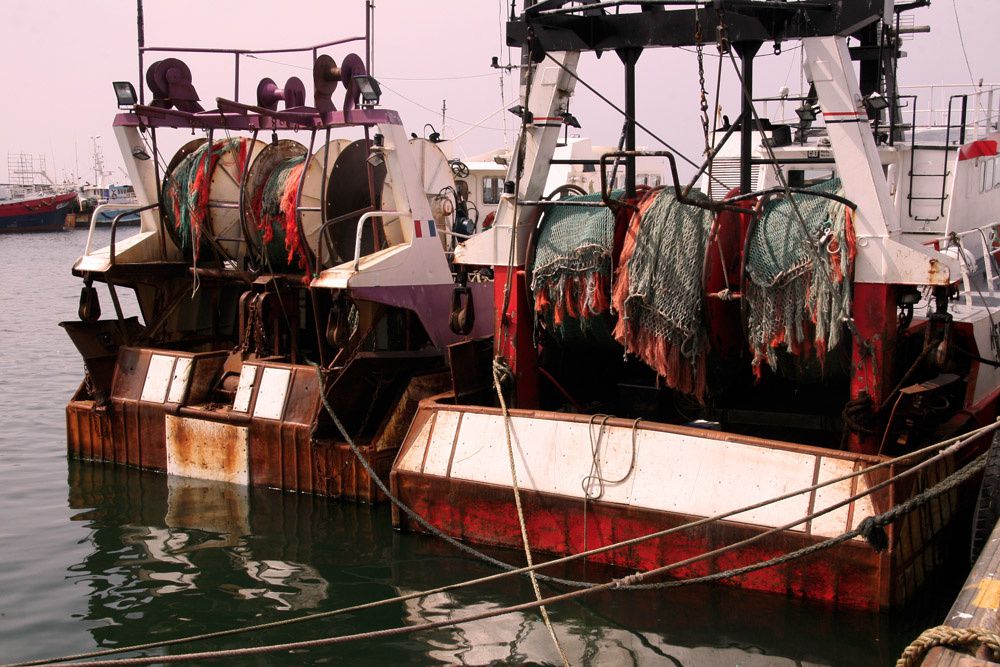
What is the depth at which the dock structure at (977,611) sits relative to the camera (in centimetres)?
421

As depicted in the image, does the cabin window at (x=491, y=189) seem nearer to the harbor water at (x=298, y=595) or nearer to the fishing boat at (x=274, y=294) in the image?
the fishing boat at (x=274, y=294)

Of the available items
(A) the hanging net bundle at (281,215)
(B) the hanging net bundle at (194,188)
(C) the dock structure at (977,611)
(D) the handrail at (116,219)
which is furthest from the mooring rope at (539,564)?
(B) the hanging net bundle at (194,188)

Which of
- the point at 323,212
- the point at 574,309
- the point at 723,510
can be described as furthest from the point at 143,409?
the point at 723,510

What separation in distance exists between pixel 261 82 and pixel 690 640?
30.4 feet

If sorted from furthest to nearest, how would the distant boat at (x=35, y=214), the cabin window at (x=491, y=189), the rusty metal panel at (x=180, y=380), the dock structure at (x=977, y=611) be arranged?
the distant boat at (x=35, y=214) → the cabin window at (x=491, y=189) → the rusty metal panel at (x=180, y=380) → the dock structure at (x=977, y=611)

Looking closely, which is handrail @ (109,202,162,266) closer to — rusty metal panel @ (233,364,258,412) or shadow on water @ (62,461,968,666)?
rusty metal panel @ (233,364,258,412)

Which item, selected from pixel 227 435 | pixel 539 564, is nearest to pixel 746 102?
pixel 539 564

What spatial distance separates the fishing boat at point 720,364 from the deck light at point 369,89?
257 centimetres

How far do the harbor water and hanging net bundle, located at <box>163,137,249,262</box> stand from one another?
10.1ft

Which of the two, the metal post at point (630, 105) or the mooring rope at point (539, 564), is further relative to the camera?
the metal post at point (630, 105)

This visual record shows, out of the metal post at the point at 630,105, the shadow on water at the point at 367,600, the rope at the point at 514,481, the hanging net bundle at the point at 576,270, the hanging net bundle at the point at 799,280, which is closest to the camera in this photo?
the shadow on water at the point at 367,600

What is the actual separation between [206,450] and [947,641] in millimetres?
9336

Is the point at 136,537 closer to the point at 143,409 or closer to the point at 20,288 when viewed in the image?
the point at 143,409

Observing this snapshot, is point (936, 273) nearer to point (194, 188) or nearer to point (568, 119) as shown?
point (568, 119)
